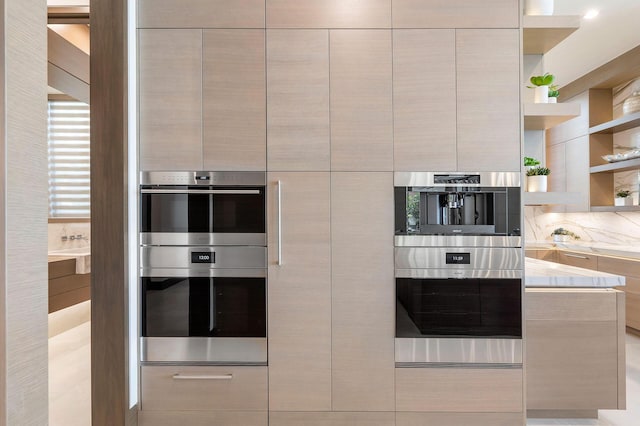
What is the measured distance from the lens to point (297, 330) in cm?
201

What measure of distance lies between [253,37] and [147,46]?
1.90 feet

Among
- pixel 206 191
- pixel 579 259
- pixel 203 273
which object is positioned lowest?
pixel 579 259

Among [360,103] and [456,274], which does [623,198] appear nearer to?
[456,274]

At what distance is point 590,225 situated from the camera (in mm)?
4926

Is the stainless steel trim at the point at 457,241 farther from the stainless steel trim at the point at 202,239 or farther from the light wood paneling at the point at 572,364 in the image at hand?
the stainless steel trim at the point at 202,239

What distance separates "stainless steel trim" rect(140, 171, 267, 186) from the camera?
2.02 m

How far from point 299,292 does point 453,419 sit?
3.51ft

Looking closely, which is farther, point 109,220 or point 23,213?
point 109,220

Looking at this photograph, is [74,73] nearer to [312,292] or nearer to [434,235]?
[312,292]

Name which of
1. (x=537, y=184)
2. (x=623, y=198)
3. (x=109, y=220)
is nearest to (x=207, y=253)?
(x=109, y=220)

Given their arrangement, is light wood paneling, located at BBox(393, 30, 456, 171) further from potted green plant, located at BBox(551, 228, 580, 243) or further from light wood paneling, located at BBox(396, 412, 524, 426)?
potted green plant, located at BBox(551, 228, 580, 243)


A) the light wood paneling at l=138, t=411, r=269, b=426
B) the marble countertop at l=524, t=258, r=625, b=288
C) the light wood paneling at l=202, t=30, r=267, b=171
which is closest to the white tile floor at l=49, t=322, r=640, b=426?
the light wood paneling at l=138, t=411, r=269, b=426

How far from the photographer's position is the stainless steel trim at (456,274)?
1.99 meters

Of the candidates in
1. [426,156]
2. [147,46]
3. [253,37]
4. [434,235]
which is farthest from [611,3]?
[147,46]
